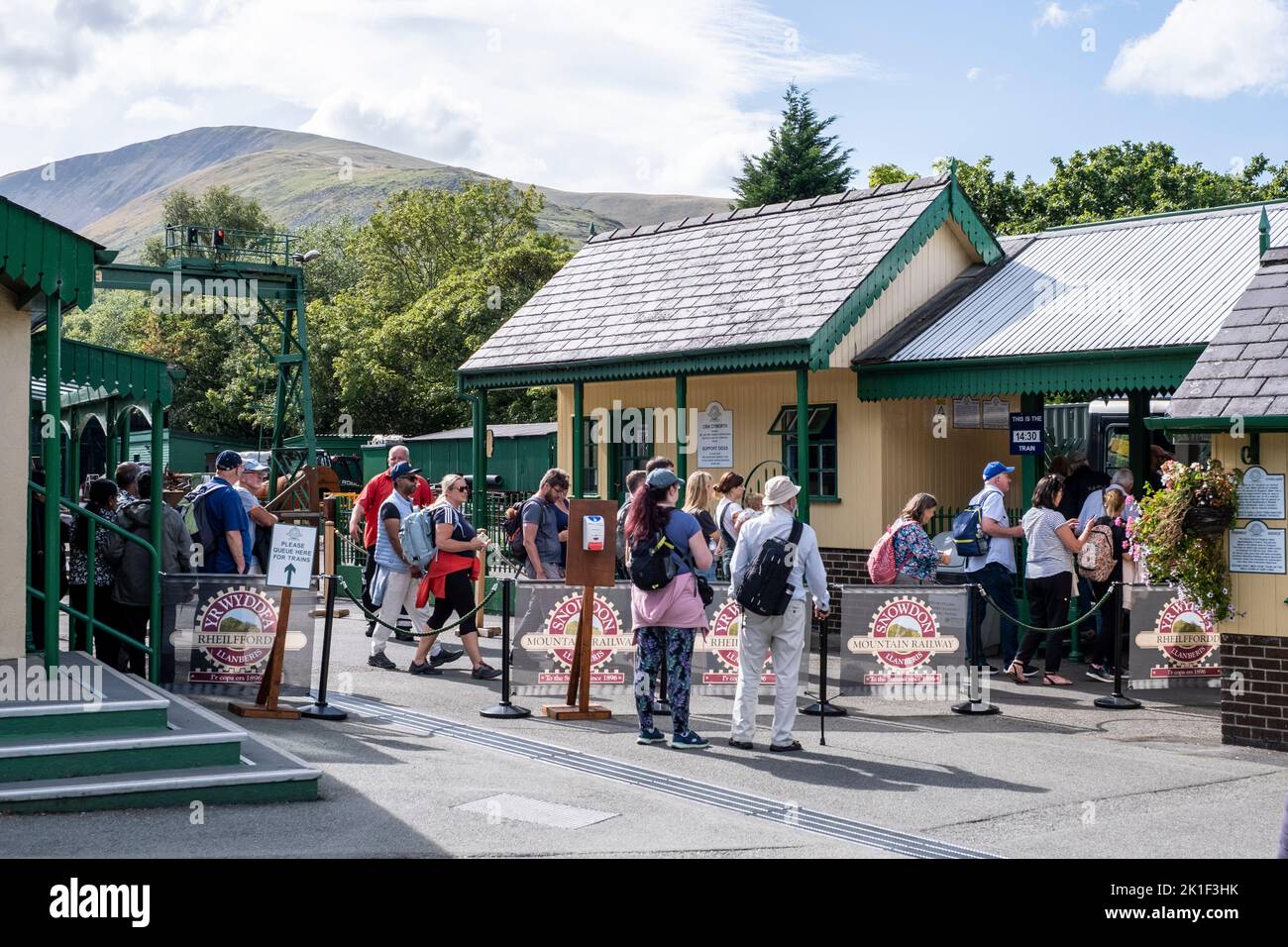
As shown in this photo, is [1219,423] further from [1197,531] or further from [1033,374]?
[1033,374]

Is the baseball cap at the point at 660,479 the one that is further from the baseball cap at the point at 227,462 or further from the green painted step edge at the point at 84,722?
the baseball cap at the point at 227,462

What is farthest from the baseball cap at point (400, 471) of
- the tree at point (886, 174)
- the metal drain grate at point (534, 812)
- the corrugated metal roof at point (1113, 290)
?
the tree at point (886, 174)

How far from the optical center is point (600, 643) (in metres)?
12.1

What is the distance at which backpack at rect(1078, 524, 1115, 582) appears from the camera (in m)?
13.6

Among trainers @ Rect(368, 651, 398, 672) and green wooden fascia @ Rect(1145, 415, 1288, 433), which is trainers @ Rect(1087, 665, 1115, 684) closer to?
green wooden fascia @ Rect(1145, 415, 1288, 433)

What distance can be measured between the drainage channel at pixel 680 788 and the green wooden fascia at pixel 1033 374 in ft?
23.8

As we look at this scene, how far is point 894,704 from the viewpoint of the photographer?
1259 cm

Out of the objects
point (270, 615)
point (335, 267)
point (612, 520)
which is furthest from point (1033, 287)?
point (335, 267)

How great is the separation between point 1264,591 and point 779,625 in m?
3.58

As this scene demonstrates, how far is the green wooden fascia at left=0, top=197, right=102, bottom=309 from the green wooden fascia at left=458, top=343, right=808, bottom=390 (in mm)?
8547

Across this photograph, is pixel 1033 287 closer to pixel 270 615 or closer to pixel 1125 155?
pixel 270 615

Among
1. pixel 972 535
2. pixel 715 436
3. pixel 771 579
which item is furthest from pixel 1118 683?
pixel 715 436

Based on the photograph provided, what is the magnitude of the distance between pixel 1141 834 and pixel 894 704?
461 cm

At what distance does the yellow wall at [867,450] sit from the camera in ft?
55.8
